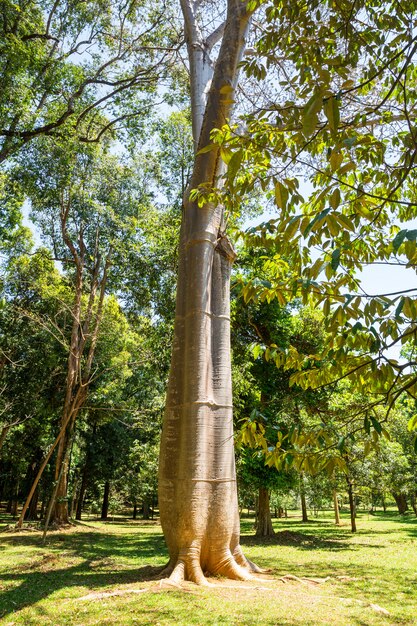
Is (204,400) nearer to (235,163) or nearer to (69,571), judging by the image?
(69,571)

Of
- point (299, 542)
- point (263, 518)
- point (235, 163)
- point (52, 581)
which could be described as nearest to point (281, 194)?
point (235, 163)

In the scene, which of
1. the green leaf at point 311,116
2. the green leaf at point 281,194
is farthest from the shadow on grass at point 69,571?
the green leaf at point 311,116

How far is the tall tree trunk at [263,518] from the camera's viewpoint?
14.9 metres

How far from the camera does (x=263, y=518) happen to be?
15086 millimetres

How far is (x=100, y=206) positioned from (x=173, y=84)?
6.04 m

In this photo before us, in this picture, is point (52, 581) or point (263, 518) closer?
point (52, 581)

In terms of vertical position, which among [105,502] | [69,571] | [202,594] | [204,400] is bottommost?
[69,571]

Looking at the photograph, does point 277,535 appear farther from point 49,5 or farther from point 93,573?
point 49,5

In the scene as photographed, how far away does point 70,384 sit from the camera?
16.5 meters

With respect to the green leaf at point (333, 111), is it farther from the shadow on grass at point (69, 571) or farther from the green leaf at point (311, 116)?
the shadow on grass at point (69, 571)

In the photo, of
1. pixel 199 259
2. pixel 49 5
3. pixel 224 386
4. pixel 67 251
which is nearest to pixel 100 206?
pixel 67 251

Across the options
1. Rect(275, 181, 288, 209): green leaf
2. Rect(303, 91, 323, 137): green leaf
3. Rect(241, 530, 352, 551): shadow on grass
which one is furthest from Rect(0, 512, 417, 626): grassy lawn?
Rect(303, 91, 323, 137): green leaf

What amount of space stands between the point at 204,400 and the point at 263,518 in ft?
35.0

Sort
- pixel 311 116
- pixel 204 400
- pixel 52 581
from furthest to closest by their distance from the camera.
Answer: pixel 52 581, pixel 204 400, pixel 311 116
